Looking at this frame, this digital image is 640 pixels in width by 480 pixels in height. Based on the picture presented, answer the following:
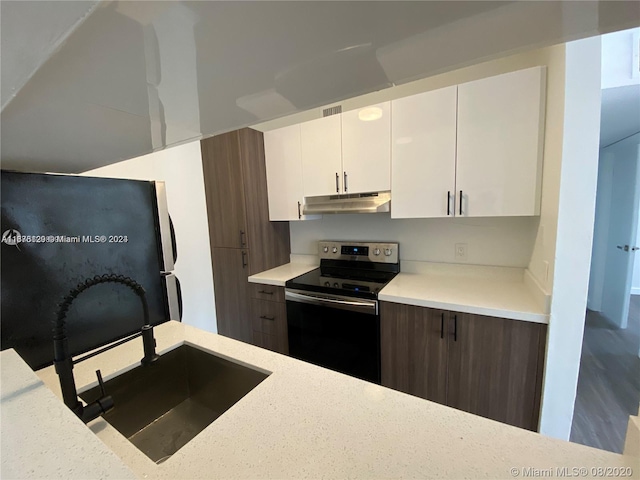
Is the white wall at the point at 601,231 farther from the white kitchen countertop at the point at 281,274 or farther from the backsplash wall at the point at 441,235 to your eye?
the white kitchen countertop at the point at 281,274

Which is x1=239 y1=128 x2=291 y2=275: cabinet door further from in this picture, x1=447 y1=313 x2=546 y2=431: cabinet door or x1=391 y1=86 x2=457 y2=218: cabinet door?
x1=447 y1=313 x2=546 y2=431: cabinet door

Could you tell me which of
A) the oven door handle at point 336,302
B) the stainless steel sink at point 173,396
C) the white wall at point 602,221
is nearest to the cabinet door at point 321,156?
the oven door handle at point 336,302

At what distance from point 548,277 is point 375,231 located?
125 cm

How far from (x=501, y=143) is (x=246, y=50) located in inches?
67.9

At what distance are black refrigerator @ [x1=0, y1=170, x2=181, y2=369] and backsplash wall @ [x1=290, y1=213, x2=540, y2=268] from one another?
1.54 m

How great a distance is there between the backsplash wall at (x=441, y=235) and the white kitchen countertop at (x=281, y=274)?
0.70ft

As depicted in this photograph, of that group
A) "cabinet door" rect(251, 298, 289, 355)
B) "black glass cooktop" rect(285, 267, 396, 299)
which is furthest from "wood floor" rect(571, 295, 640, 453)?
"cabinet door" rect(251, 298, 289, 355)

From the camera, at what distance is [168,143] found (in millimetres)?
765

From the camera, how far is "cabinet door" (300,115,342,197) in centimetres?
204

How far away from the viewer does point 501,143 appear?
1.54m

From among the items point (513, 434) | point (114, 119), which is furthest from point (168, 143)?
point (513, 434)

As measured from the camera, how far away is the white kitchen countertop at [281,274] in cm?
215

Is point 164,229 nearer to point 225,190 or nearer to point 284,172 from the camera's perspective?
point 225,190

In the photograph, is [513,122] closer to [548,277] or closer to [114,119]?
[548,277]
